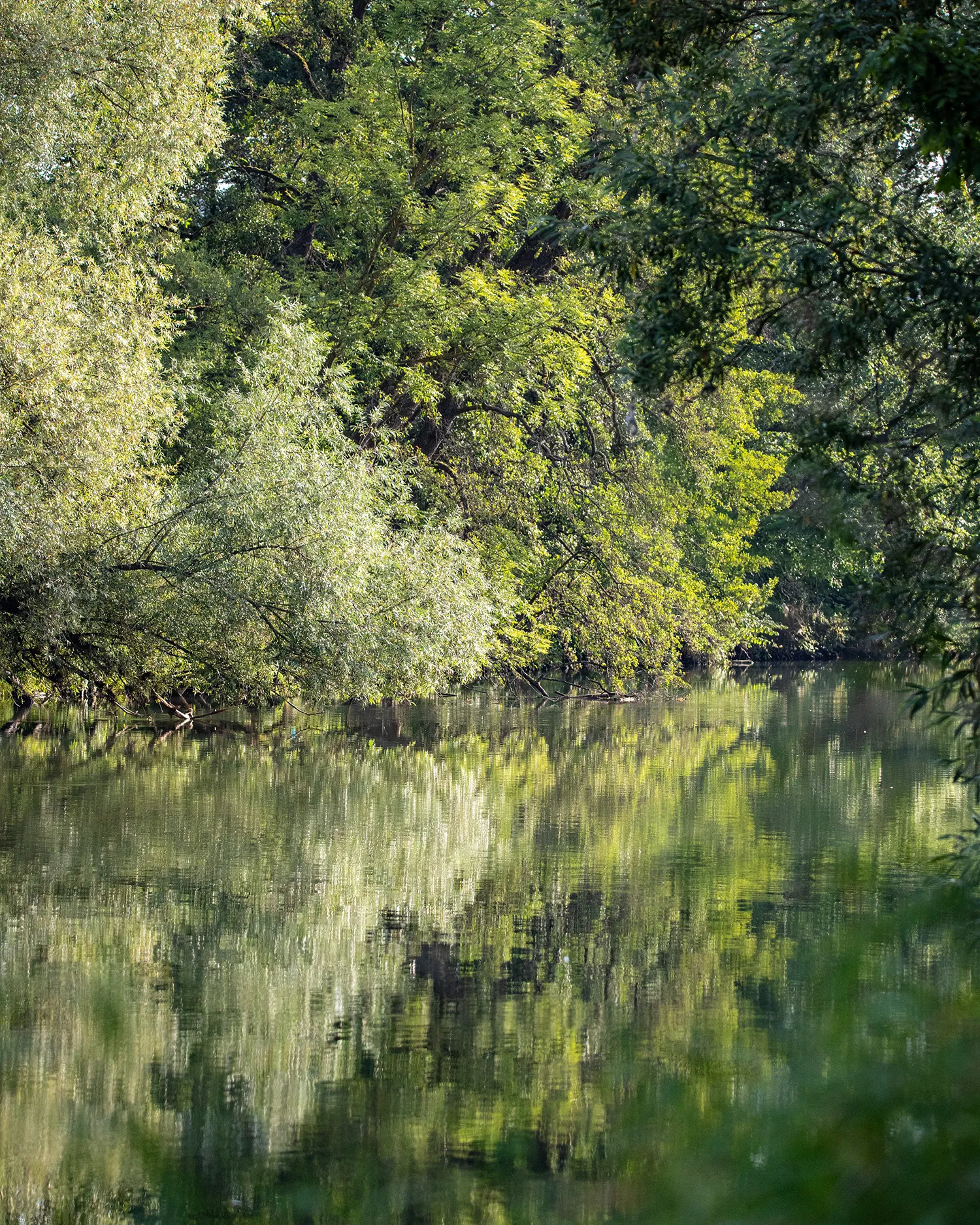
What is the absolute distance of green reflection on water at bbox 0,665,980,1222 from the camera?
3553 millimetres

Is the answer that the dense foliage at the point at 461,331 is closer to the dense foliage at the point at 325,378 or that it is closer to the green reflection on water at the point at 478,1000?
the dense foliage at the point at 325,378

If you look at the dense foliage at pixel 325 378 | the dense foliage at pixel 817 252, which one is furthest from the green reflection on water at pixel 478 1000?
the dense foliage at pixel 325 378

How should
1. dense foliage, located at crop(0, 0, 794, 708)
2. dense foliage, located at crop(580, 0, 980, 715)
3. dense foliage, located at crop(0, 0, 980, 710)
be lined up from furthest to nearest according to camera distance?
1. dense foliage, located at crop(0, 0, 794, 708)
2. dense foliage, located at crop(0, 0, 980, 710)
3. dense foliage, located at crop(580, 0, 980, 715)

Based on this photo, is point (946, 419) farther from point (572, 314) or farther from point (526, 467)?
point (526, 467)

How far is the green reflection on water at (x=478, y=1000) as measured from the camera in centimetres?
355

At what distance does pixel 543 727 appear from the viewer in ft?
81.9

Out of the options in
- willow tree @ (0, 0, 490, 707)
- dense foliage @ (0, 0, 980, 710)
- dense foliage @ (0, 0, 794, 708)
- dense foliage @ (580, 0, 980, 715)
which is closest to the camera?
dense foliage @ (580, 0, 980, 715)

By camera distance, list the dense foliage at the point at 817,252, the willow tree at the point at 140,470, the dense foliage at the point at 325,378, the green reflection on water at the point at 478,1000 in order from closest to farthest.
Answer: the green reflection on water at the point at 478,1000 → the dense foliage at the point at 817,252 → the willow tree at the point at 140,470 → the dense foliage at the point at 325,378

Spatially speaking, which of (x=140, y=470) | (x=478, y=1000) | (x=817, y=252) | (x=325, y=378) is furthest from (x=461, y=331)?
(x=478, y=1000)

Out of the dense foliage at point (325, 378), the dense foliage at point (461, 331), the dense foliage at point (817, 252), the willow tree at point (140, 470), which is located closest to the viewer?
the dense foliage at point (817, 252)

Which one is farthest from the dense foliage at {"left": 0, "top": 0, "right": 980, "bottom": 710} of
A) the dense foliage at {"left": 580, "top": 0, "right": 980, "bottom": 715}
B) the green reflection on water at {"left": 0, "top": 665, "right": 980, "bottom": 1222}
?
the green reflection on water at {"left": 0, "top": 665, "right": 980, "bottom": 1222}

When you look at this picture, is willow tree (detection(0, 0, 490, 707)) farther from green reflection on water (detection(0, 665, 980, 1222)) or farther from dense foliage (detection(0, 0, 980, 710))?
green reflection on water (detection(0, 665, 980, 1222))

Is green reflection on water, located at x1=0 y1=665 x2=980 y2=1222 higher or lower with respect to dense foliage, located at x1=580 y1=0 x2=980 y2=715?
lower

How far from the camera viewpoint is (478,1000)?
334 inches
